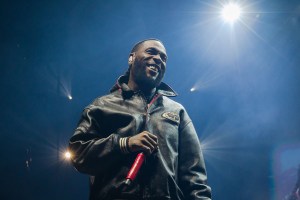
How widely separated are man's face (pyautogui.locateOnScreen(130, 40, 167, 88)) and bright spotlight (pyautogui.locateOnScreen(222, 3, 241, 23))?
5003mm

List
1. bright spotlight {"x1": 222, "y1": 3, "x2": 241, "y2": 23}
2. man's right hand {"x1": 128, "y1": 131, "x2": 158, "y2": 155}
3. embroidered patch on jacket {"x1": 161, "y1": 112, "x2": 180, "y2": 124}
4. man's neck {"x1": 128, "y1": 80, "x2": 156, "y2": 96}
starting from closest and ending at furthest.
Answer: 1. man's right hand {"x1": 128, "y1": 131, "x2": 158, "y2": 155}
2. embroidered patch on jacket {"x1": 161, "y1": 112, "x2": 180, "y2": 124}
3. man's neck {"x1": 128, "y1": 80, "x2": 156, "y2": 96}
4. bright spotlight {"x1": 222, "y1": 3, "x2": 241, "y2": 23}

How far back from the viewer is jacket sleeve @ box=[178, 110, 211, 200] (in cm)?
215

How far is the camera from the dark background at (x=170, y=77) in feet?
23.7

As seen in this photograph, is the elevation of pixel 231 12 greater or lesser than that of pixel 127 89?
greater

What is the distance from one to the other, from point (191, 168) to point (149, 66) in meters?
1.00

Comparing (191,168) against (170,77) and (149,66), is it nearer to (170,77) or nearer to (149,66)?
(149,66)

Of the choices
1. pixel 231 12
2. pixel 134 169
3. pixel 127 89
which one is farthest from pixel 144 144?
pixel 231 12

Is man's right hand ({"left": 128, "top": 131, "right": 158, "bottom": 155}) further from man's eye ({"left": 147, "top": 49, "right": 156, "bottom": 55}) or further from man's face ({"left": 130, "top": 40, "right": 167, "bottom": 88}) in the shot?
man's eye ({"left": 147, "top": 49, "right": 156, "bottom": 55})

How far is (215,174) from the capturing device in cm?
966

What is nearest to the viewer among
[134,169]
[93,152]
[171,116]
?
[134,169]

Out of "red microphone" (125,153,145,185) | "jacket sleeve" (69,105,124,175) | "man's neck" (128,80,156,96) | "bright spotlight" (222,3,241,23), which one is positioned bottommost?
"red microphone" (125,153,145,185)

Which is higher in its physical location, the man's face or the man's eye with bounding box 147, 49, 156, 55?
the man's eye with bounding box 147, 49, 156, 55

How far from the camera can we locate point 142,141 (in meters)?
1.90

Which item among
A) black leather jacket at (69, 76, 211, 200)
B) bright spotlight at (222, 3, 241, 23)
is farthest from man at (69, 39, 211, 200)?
bright spotlight at (222, 3, 241, 23)
